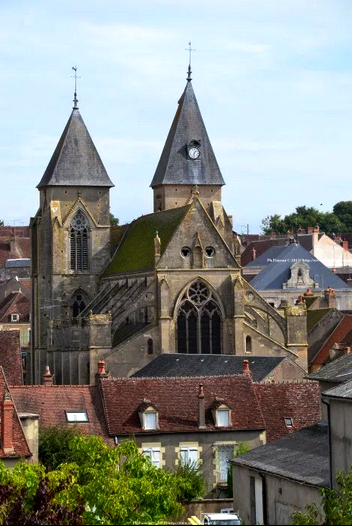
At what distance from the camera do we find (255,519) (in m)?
48.4

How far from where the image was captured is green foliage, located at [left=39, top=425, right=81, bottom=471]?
2137 inches

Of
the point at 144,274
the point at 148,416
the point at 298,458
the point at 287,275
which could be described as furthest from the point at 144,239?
the point at 298,458

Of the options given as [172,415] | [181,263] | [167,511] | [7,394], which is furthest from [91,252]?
[167,511]

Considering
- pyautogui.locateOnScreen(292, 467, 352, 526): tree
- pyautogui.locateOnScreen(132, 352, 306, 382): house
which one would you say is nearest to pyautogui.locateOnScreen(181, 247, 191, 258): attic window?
pyautogui.locateOnScreen(132, 352, 306, 382): house

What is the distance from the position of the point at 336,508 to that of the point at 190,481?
20.0m

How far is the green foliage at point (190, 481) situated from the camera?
173 ft

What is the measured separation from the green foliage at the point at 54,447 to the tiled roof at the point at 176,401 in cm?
262

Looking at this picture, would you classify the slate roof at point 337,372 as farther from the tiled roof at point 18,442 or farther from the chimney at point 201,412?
the chimney at point 201,412

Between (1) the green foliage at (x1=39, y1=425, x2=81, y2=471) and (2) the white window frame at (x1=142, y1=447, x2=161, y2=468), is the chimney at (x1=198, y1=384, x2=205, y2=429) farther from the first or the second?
(1) the green foliage at (x1=39, y1=425, x2=81, y2=471)

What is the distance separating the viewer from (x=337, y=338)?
10088 cm

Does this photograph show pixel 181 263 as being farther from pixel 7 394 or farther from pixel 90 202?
pixel 7 394

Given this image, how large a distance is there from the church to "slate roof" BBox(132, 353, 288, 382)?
729 centimetres

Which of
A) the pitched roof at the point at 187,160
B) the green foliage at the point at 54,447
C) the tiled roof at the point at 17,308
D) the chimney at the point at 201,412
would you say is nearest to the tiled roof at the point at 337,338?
the pitched roof at the point at 187,160

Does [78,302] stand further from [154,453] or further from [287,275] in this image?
[154,453]
